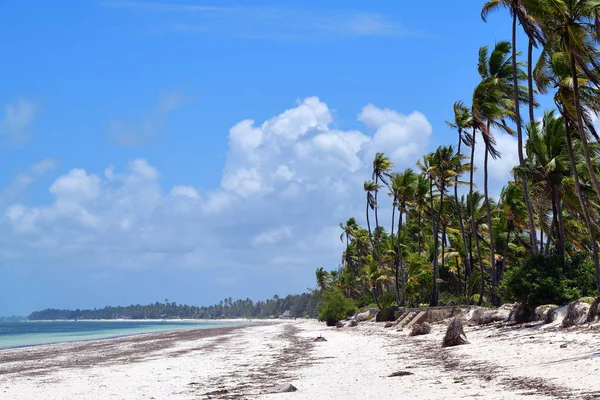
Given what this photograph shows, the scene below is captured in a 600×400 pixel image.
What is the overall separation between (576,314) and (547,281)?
5.95 meters

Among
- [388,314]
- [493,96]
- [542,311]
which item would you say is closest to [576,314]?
[542,311]

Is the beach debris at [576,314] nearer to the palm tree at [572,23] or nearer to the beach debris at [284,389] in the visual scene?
the palm tree at [572,23]

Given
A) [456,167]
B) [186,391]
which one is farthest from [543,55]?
[456,167]

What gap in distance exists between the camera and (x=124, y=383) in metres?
16.3

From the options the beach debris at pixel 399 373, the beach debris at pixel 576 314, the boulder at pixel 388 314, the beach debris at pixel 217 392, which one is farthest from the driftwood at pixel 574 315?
the boulder at pixel 388 314

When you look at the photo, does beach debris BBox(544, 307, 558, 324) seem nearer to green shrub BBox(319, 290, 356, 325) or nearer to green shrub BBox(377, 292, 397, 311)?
green shrub BBox(377, 292, 397, 311)

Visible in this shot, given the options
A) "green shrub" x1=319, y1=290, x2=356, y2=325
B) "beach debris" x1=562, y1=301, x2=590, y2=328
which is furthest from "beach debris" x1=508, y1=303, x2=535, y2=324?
"green shrub" x1=319, y1=290, x2=356, y2=325

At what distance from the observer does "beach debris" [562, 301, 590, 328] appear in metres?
18.2

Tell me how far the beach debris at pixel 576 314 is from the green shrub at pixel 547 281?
5.34 metres

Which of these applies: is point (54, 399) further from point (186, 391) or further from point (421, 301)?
point (421, 301)

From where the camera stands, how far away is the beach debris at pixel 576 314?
59.9 ft

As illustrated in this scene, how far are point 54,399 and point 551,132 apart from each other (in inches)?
947

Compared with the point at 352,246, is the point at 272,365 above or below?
below

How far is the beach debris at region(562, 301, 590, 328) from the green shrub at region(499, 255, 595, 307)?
17.5 feet
